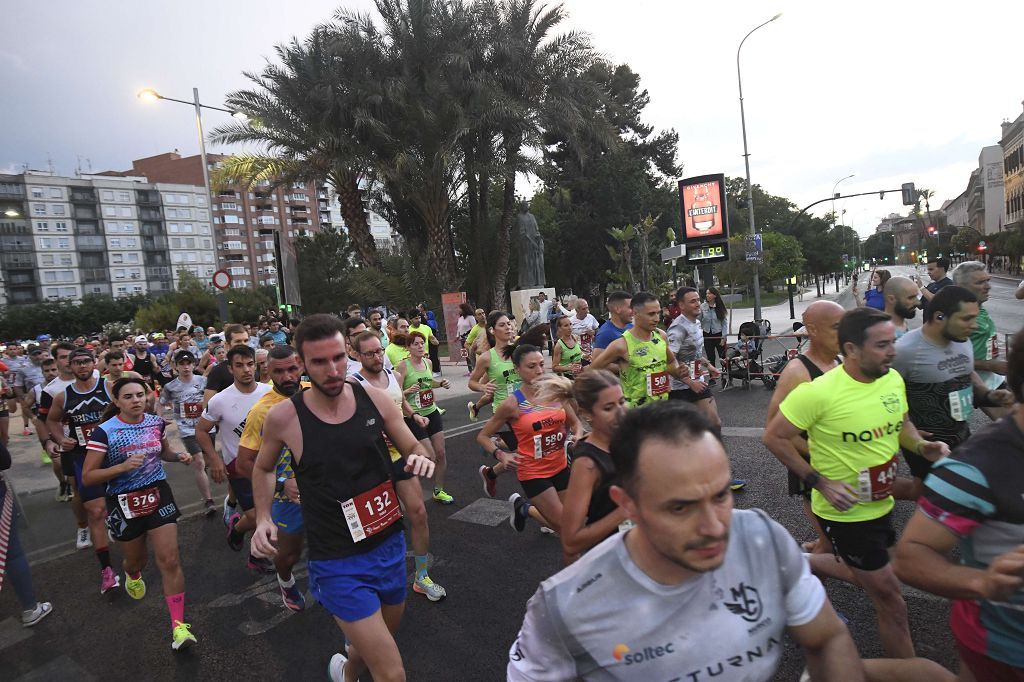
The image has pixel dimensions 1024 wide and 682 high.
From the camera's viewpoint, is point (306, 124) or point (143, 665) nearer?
point (143, 665)

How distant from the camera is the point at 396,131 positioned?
20938 millimetres

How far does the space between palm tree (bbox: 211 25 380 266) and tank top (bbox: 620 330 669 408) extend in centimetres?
1688

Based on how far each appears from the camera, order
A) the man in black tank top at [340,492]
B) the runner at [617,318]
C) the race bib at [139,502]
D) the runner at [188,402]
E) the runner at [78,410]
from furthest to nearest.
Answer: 1. the runner at [188,402]
2. the runner at [617,318]
3. the runner at [78,410]
4. the race bib at [139,502]
5. the man in black tank top at [340,492]

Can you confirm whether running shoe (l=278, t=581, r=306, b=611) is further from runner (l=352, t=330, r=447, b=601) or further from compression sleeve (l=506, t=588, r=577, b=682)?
compression sleeve (l=506, t=588, r=577, b=682)

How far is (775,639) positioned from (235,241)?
368 feet

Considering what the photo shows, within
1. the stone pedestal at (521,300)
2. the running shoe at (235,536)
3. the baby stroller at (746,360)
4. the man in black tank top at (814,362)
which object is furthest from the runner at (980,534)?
the stone pedestal at (521,300)

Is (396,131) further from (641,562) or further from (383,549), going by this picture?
(641,562)

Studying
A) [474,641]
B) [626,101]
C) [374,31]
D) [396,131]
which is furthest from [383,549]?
[626,101]

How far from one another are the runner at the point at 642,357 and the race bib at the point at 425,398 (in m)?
1.89

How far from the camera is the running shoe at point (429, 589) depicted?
14.2ft

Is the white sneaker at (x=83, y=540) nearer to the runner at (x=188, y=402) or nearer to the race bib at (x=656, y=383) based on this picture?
the runner at (x=188, y=402)

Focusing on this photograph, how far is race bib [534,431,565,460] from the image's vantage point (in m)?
4.18

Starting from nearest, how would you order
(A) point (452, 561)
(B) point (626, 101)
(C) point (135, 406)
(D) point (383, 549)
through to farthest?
(D) point (383, 549) < (C) point (135, 406) < (A) point (452, 561) < (B) point (626, 101)

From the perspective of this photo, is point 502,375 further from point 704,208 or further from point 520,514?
point 704,208
